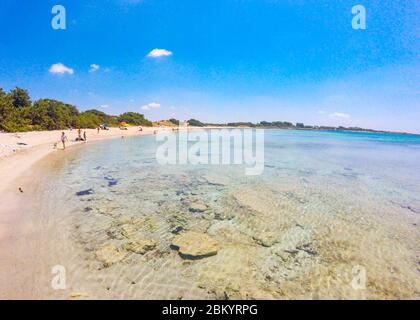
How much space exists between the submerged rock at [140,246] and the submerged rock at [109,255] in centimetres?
33

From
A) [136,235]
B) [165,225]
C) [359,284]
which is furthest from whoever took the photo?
[165,225]

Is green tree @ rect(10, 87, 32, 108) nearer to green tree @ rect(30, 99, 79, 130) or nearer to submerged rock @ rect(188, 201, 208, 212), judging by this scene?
green tree @ rect(30, 99, 79, 130)

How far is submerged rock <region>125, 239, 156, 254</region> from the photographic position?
6.69 m

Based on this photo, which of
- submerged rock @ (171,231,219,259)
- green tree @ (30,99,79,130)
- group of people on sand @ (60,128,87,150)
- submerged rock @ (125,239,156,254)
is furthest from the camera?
green tree @ (30,99,79,130)

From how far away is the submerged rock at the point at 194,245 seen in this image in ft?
21.5

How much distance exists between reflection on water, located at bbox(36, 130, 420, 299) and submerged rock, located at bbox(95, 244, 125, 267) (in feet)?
0.09

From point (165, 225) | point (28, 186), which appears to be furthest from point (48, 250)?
point (28, 186)

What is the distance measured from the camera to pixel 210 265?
A: 20.2 feet

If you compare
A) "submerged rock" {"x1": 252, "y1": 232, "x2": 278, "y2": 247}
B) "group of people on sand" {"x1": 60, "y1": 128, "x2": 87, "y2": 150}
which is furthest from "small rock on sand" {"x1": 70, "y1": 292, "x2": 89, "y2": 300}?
"group of people on sand" {"x1": 60, "y1": 128, "x2": 87, "y2": 150}

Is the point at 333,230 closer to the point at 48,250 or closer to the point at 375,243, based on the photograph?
the point at 375,243

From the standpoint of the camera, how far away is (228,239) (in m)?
7.59

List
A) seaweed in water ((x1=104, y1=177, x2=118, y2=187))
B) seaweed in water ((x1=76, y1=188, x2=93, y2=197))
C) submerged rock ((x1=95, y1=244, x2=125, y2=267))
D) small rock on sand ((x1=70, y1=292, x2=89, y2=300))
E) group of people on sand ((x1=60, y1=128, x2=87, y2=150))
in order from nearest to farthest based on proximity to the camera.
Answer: small rock on sand ((x1=70, y1=292, x2=89, y2=300)), submerged rock ((x1=95, y1=244, x2=125, y2=267)), seaweed in water ((x1=76, y1=188, x2=93, y2=197)), seaweed in water ((x1=104, y1=177, x2=118, y2=187)), group of people on sand ((x1=60, y1=128, x2=87, y2=150))

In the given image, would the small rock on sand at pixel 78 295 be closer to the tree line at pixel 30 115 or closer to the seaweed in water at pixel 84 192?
the seaweed in water at pixel 84 192
